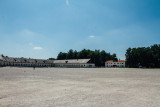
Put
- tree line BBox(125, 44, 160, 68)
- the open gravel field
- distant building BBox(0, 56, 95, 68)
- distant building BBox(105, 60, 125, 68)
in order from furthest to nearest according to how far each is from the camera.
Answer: distant building BBox(105, 60, 125, 68) → distant building BBox(0, 56, 95, 68) → tree line BBox(125, 44, 160, 68) → the open gravel field

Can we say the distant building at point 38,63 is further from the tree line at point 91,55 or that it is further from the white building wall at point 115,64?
the white building wall at point 115,64

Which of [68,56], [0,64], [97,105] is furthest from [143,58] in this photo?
[0,64]

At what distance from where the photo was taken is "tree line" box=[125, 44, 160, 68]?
65.3m

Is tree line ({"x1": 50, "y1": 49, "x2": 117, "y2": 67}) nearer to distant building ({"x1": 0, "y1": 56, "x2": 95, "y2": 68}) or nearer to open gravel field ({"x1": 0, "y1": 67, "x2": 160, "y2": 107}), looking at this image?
distant building ({"x1": 0, "y1": 56, "x2": 95, "y2": 68})

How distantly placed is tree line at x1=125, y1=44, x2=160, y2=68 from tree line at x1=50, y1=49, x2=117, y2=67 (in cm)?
2788

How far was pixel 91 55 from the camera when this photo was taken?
9488 centimetres

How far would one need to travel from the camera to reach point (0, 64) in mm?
77062

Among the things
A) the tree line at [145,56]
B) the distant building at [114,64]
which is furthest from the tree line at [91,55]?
the tree line at [145,56]

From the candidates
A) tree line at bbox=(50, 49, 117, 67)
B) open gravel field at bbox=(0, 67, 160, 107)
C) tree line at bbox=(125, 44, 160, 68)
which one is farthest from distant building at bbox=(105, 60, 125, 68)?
open gravel field at bbox=(0, 67, 160, 107)

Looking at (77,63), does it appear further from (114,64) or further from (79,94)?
(79,94)

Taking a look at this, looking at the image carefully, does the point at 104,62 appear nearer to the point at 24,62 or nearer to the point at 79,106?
the point at 24,62

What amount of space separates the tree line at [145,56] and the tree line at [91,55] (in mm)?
27880

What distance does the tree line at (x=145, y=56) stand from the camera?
65312mm

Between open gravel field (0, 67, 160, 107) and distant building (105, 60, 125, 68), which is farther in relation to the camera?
distant building (105, 60, 125, 68)
